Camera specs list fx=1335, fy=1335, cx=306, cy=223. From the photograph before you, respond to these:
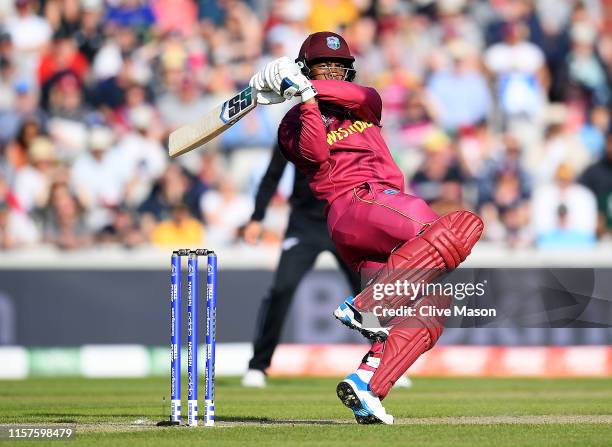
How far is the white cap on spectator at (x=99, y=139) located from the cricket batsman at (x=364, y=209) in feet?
26.5

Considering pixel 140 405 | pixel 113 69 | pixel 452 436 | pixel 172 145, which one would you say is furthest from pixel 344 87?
pixel 113 69

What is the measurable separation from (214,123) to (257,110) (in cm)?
811

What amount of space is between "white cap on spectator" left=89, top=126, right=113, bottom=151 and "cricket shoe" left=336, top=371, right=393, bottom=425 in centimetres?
866

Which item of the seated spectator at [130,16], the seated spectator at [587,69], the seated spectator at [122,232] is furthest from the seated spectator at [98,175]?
the seated spectator at [587,69]

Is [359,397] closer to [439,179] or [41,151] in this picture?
[439,179]

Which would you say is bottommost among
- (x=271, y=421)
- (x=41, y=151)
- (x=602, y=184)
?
(x=271, y=421)

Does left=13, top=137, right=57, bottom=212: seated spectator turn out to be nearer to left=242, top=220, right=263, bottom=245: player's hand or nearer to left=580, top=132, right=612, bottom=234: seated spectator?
left=242, top=220, right=263, bottom=245: player's hand

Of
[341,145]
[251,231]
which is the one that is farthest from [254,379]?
[341,145]

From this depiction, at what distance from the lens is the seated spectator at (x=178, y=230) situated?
1350 cm

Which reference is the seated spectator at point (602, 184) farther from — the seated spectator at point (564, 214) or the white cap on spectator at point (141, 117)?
the white cap on spectator at point (141, 117)

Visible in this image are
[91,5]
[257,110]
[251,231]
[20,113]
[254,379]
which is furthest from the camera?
[91,5]

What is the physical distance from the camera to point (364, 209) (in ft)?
21.4

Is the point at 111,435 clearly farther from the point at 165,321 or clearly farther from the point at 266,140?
the point at 266,140

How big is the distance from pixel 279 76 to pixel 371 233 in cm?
89
